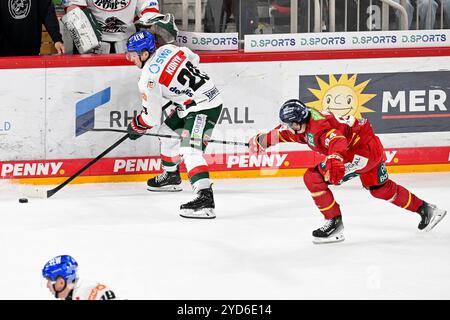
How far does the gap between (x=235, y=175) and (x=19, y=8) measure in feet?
6.56

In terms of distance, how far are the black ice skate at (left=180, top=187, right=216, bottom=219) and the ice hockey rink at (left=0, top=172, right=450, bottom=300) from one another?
6 cm

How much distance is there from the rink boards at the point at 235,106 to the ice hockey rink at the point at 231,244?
0.18 metres

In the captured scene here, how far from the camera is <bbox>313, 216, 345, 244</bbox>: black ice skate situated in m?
7.07

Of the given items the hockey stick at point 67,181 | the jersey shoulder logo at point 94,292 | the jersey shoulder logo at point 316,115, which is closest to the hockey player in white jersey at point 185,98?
the hockey stick at point 67,181

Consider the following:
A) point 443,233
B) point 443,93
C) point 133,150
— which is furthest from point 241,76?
point 443,233

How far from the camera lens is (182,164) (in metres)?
8.84

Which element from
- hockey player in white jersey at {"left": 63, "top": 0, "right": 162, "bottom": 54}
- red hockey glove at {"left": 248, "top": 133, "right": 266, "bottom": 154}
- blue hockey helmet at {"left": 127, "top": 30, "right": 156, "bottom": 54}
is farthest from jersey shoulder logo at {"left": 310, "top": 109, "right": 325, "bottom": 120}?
hockey player in white jersey at {"left": 63, "top": 0, "right": 162, "bottom": 54}

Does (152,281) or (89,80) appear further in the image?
(89,80)

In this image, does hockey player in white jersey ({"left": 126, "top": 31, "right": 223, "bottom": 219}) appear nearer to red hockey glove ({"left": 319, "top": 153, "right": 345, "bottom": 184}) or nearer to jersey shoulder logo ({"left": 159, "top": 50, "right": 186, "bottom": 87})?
jersey shoulder logo ({"left": 159, "top": 50, "right": 186, "bottom": 87})

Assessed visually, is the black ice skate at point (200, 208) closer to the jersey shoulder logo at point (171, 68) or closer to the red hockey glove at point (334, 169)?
the jersey shoulder logo at point (171, 68)

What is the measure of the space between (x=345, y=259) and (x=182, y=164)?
241cm

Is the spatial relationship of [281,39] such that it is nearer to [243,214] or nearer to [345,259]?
[243,214]

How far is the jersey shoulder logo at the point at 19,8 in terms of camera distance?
862 centimetres

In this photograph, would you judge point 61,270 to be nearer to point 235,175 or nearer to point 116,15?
point 235,175
